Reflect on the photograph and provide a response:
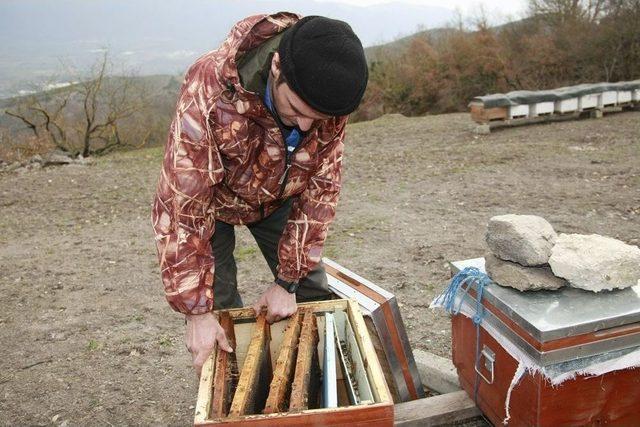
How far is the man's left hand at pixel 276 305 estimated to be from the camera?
1843mm

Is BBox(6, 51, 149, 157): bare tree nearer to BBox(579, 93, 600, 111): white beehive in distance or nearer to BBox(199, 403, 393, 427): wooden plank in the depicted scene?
BBox(579, 93, 600, 111): white beehive in distance

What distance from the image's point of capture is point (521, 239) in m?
1.70

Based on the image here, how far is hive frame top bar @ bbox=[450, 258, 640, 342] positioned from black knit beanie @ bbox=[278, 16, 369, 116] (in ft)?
2.62

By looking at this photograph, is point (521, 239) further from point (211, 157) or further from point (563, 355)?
point (211, 157)

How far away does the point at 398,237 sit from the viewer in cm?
444

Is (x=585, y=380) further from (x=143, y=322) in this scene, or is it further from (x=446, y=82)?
(x=446, y=82)

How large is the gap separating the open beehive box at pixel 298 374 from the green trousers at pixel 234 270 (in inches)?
13.2

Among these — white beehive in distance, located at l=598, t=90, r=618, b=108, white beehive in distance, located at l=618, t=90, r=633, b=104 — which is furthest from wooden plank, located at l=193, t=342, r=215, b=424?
white beehive in distance, located at l=618, t=90, r=633, b=104

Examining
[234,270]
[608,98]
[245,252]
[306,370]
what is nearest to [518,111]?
[608,98]

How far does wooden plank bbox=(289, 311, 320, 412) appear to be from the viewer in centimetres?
140

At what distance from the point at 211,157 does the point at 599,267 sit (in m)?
1.22

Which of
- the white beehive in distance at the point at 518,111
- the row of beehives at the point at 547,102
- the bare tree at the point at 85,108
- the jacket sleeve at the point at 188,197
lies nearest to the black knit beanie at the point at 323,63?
the jacket sleeve at the point at 188,197

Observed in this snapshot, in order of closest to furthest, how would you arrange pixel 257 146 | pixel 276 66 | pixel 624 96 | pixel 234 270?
pixel 276 66
pixel 257 146
pixel 234 270
pixel 624 96

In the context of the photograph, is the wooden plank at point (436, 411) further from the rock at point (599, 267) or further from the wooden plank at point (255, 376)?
the rock at point (599, 267)
